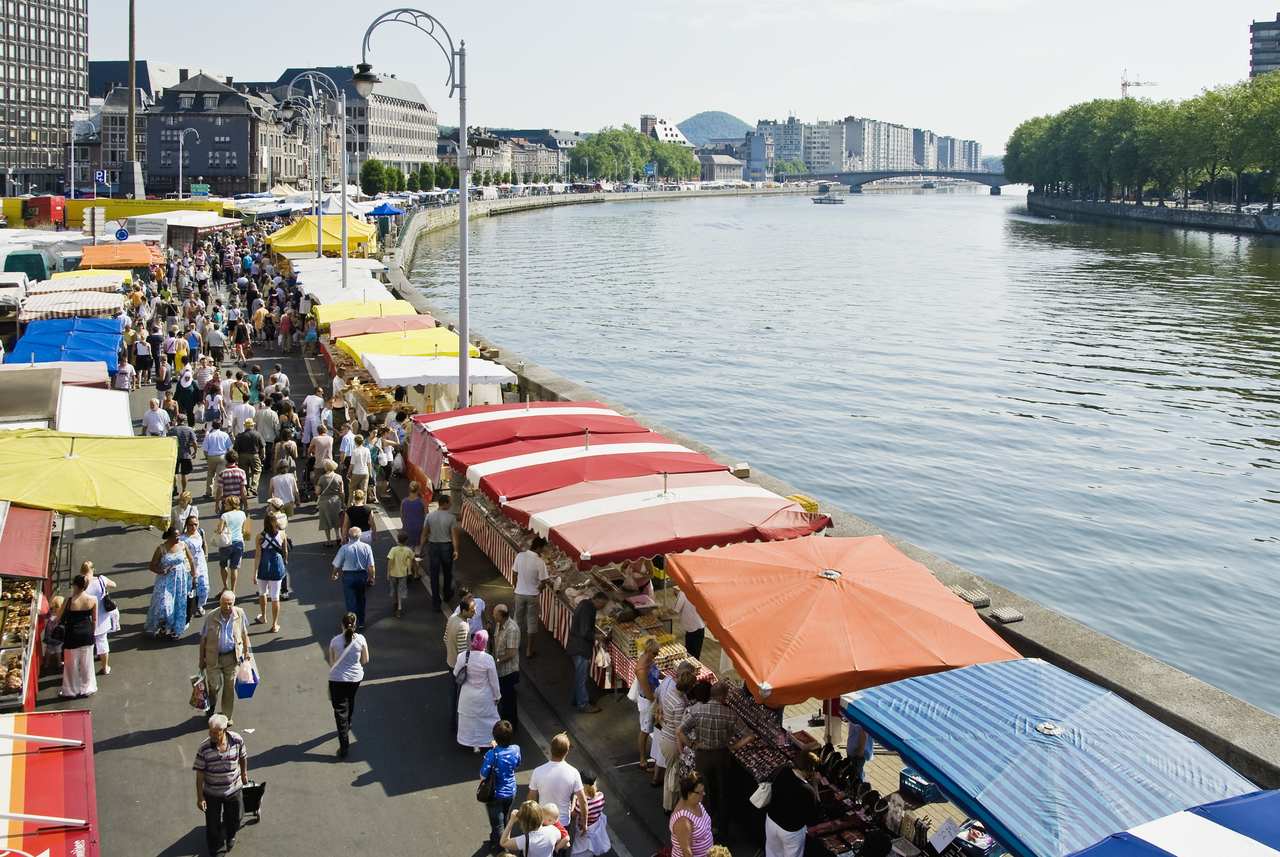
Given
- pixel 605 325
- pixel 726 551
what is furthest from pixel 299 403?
pixel 605 325

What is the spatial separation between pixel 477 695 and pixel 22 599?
4.82 m

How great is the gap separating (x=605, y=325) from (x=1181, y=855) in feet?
172

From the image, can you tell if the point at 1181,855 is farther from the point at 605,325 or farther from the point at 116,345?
the point at 605,325

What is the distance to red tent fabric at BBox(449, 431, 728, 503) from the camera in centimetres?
1391

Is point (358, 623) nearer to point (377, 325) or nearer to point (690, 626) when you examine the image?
point (690, 626)

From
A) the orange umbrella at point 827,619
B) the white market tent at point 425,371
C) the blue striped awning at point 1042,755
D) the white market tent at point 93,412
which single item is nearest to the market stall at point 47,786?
the orange umbrella at point 827,619

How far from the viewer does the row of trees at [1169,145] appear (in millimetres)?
119938

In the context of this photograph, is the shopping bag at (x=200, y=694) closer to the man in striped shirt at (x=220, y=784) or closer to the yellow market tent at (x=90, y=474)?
the man in striped shirt at (x=220, y=784)

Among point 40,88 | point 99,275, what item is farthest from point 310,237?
point 40,88

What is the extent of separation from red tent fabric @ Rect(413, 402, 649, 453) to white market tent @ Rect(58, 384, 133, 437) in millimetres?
3828

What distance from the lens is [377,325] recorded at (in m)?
24.4

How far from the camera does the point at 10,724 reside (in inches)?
326

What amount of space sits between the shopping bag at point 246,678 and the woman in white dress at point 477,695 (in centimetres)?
192

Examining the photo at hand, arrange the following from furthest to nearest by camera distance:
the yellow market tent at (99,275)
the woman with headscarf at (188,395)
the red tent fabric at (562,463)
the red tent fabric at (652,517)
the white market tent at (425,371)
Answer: the yellow market tent at (99,275) → the woman with headscarf at (188,395) → the white market tent at (425,371) → the red tent fabric at (562,463) → the red tent fabric at (652,517)
